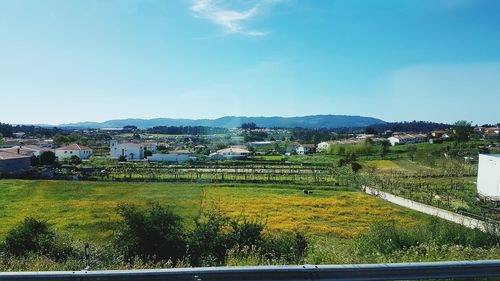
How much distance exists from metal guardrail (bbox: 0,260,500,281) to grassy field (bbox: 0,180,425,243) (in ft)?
67.3

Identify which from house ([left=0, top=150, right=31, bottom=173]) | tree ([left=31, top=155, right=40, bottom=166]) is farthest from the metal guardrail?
tree ([left=31, top=155, right=40, bottom=166])

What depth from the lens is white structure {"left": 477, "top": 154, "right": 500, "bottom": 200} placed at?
43.8 m

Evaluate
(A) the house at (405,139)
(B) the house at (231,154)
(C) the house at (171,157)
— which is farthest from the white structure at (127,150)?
(A) the house at (405,139)

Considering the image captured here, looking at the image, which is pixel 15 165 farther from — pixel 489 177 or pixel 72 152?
pixel 489 177

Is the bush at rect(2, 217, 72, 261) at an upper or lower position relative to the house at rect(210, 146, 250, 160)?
upper

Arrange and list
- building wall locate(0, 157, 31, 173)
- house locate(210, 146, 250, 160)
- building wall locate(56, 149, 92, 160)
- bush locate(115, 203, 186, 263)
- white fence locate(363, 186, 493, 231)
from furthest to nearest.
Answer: house locate(210, 146, 250, 160) < building wall locate(56, 149, 92, 160) < building wall locate(0, 157, 31, 173) < white fence locate(363, 186, 493, 231) < bush locate(115, 203, 186, 263)

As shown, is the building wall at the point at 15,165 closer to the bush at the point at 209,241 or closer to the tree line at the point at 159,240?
the tree line at the point at 159,240

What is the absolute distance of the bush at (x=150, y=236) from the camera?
13625 millimetres

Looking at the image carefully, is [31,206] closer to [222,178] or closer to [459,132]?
[222,178]

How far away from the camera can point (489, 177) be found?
45.4 metres

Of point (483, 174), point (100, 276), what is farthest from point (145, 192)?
point (100, 276)

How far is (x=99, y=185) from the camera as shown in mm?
52062

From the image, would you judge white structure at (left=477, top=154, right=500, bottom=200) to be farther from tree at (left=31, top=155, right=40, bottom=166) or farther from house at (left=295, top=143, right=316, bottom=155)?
house at (left=295, top=143, right=316, bottom=155)

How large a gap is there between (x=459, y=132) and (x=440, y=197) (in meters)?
79.1
